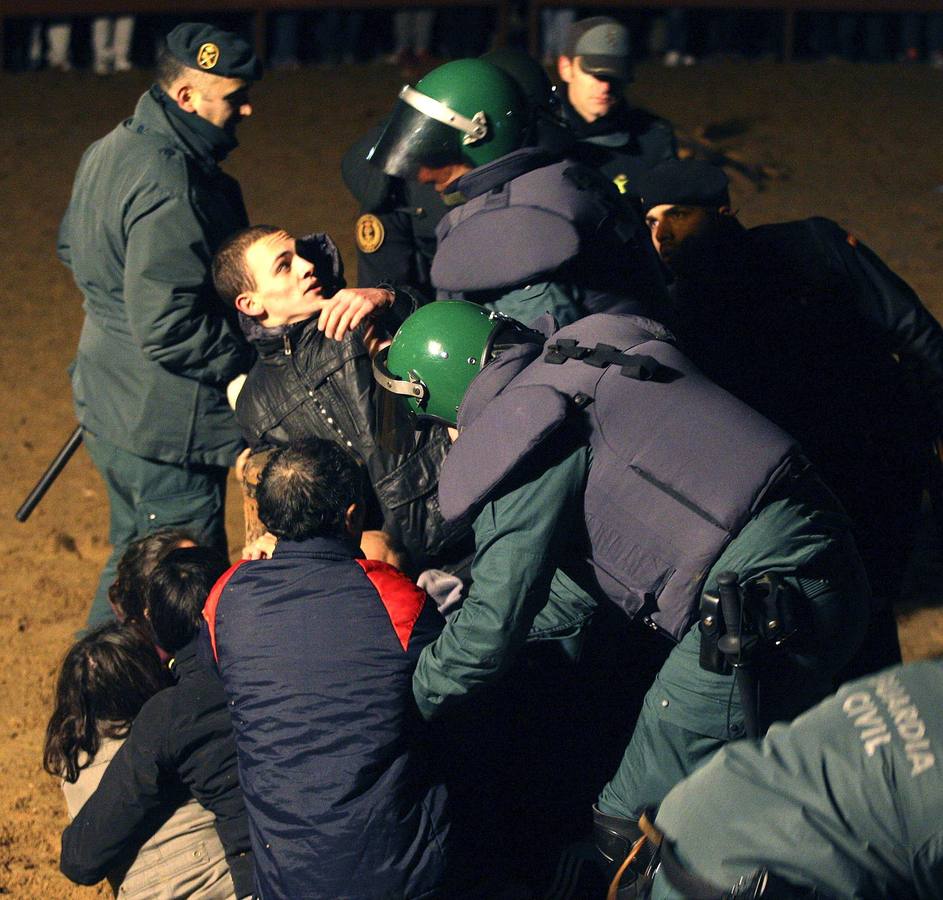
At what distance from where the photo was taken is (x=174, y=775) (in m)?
3.15

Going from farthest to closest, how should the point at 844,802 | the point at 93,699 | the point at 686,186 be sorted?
the point at 686,186 → the point at 93,699 → the point at 844,802

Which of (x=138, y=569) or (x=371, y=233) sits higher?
(x=371, y=233)

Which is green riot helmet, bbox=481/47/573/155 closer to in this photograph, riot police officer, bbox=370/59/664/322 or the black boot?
riot police officer, bbox=370/59/664/322

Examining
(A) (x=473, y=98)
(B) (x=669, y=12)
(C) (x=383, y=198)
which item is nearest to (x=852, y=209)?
(B) (x=669, y=12)

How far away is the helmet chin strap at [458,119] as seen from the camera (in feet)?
11.7

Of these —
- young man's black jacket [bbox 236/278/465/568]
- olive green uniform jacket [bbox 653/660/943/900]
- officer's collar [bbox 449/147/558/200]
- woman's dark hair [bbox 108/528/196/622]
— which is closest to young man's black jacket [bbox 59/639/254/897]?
woman's dark hair [bbox 108/528/196/622]

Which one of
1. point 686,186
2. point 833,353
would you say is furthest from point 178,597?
point 686,186

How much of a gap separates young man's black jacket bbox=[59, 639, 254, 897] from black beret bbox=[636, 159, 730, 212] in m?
2.06

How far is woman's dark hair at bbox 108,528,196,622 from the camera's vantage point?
11.7 ft

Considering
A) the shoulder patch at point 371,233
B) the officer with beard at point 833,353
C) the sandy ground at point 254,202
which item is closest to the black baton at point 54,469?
the sandy ground at point 254,202

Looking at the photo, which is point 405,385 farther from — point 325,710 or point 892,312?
point 892,312

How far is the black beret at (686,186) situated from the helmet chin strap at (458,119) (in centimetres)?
88

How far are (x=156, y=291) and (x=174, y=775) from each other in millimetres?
1485

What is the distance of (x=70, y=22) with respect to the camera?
12812 mm
